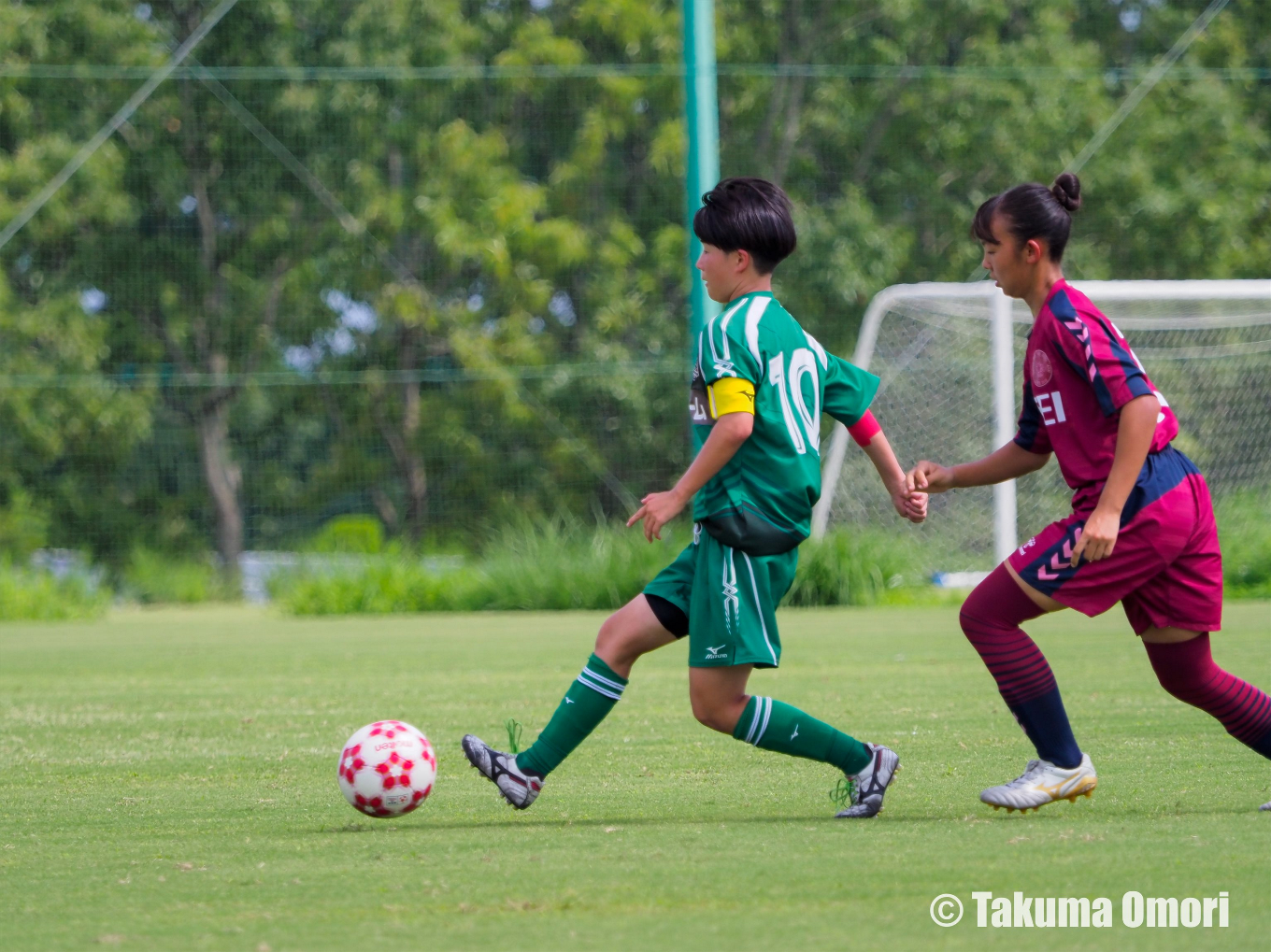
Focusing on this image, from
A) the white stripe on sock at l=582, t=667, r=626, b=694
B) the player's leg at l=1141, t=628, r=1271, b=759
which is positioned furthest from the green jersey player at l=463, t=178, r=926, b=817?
the player's leg at l=1141, t=628, r=1271, b=759

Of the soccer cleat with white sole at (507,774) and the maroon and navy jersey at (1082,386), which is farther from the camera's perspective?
the soccer cleat with white sole at (507,774)

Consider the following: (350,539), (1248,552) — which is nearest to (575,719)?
(1248,552)

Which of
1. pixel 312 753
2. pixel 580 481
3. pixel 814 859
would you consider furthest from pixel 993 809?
pixel 580 481

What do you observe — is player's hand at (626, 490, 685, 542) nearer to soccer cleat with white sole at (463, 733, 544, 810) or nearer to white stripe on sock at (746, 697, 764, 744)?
white stripe on sock at (746, 697, 764, 744)

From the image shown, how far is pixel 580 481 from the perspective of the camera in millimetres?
20062

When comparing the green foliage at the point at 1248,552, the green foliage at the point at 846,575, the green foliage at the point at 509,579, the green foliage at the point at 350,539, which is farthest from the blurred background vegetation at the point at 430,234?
the green foliage at the point at 1248,552

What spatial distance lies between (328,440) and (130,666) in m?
10.6

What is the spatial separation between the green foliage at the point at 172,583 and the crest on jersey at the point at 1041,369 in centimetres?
1455

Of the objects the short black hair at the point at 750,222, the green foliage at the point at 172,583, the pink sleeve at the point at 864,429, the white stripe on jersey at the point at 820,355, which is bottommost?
the green foliage at the point at 172,583

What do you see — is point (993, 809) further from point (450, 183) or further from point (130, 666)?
point (450, 183)

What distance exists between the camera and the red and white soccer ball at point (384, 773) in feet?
12.8

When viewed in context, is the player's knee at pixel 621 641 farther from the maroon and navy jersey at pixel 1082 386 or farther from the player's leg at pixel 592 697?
the maroon and navy jersey at pixel 1082 386

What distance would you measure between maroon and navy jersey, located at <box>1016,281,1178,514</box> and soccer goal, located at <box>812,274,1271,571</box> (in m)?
10.1

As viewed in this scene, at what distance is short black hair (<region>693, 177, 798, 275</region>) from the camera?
3984 mm
